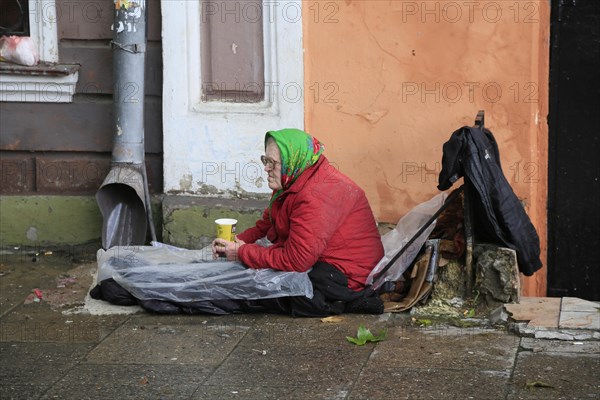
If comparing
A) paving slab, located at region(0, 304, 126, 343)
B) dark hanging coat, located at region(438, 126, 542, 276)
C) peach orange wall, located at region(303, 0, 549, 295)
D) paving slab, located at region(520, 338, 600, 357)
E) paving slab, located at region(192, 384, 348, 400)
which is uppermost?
peach orange wall, located at region(303, 0, 549, 295)

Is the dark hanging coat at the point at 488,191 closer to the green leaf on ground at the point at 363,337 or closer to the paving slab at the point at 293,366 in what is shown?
the green leaf on ground at the point at 363,337

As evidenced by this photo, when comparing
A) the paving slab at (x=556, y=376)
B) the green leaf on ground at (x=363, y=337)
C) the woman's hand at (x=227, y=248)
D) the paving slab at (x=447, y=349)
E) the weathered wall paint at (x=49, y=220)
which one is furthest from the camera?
the weathered wall paint at (x=49, y=220)

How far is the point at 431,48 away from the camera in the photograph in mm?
6348

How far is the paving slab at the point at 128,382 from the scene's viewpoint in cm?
448

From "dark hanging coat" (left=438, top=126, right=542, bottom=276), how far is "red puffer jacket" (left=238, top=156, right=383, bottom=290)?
0.48 m

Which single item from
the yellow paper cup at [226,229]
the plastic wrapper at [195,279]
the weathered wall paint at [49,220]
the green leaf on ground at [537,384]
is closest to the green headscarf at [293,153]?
the yellow paper cup at [226,229]

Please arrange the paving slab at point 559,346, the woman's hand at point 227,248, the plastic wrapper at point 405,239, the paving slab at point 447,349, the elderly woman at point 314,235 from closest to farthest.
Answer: the paving slab at point 447,349, the paving slab at point 559,346, the elderly woman at point 314,235, the woman's hand at point 227,248, the plastic wrapper at point 405,239

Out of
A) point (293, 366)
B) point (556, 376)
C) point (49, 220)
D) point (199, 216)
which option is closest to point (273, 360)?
point (293, 366)

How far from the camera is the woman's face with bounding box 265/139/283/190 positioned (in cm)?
548

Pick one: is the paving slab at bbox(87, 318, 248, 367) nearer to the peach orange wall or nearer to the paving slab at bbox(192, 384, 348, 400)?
the paving slab at bbox(192, 384, 348, 400)

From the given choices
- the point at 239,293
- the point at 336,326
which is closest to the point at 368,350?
the point at 336,326

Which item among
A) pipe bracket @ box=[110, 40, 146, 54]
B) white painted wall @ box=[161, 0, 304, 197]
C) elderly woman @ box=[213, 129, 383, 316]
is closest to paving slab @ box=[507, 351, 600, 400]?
elderly woman @ box=[213, 129, 383, 316]

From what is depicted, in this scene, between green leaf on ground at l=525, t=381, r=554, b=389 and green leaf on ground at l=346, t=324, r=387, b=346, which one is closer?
green leaf on ground at l=525, t=381, r=554, b=389

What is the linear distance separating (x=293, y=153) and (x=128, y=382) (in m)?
1.51
